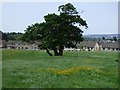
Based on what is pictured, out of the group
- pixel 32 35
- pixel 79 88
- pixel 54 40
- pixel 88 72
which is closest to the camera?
pixel 79 88

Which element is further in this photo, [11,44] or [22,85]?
[11,44]

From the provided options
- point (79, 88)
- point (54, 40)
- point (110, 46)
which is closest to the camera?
point (79, 88)

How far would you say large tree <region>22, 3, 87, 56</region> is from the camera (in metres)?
66.3

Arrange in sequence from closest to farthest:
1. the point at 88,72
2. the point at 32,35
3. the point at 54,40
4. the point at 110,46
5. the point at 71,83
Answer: the point at 71,83 < the point at 88,72 < the point at 54,40 < the point at 32,35 < the point at 110,46

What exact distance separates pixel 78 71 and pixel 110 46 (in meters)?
167

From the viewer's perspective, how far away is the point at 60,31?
67750 mm

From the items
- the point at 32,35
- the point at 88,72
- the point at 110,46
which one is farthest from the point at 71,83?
the point at 110,46

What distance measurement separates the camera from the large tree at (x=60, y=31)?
66.3 m

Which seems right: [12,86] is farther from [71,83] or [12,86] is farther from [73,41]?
[73,41]

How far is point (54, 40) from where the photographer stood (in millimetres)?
65312

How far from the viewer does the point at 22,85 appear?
17391 mm

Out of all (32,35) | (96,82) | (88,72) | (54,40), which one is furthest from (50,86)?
(32,35)

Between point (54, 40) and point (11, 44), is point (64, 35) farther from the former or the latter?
point (11, 44)

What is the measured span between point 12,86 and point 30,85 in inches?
35.6
